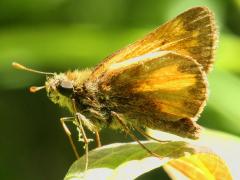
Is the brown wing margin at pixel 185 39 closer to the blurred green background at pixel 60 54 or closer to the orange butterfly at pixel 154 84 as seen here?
the orange butterfly at pixel 154 84

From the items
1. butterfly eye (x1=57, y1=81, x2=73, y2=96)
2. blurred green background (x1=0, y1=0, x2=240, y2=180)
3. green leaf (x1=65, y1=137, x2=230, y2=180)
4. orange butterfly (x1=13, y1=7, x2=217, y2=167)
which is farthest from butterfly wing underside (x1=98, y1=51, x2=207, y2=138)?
blurred green background (x1=0, y1=0, x2=240, y2=180)

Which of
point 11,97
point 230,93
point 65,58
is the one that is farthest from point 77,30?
point 230,93

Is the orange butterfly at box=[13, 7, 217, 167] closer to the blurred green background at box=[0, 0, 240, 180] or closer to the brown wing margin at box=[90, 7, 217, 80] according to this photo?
the brown wing margin at box=[90, 7, 217, 80]

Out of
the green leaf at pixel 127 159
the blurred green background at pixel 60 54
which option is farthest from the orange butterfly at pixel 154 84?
the blurred green background at pixel 60 54

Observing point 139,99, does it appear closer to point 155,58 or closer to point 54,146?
point 155,58

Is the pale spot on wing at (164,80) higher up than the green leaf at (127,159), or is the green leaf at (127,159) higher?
the pale spot on wing at (164,80)
